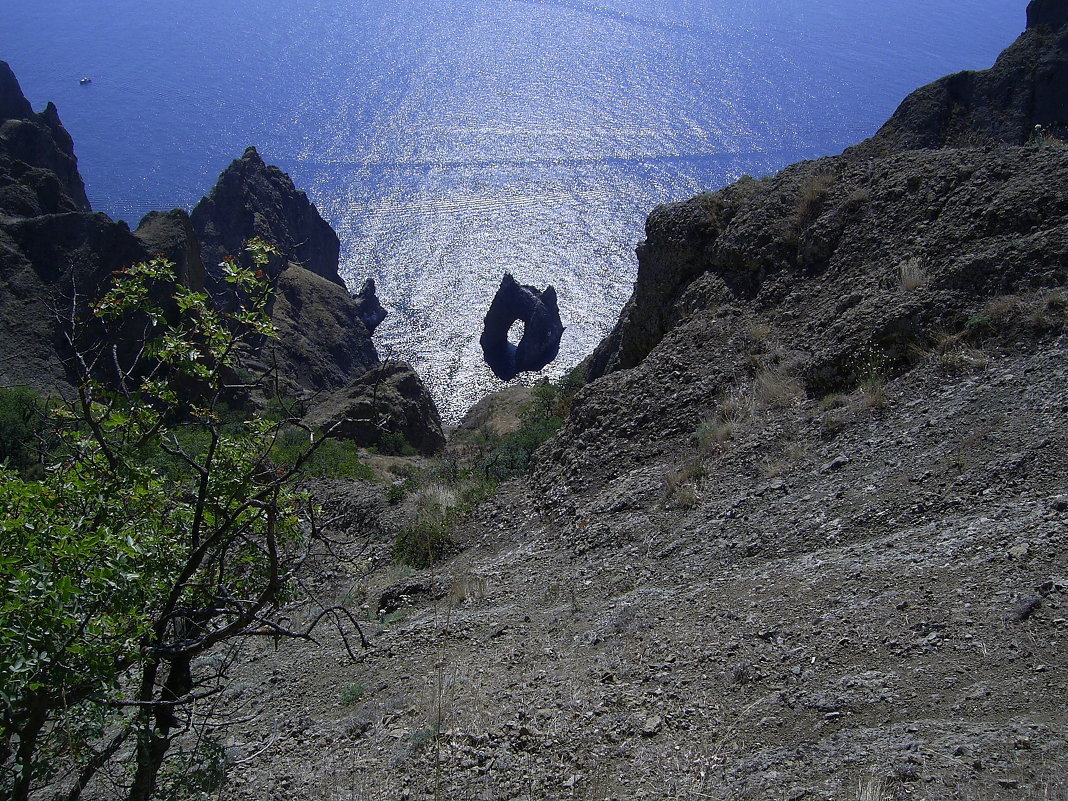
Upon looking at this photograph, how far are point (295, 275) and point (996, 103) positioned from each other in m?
55.7

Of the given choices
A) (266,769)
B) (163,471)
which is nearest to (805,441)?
(266,769)

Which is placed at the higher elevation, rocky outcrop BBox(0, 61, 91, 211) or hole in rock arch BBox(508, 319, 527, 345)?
rocky outcrop BBox(0, 61, 91, 211)

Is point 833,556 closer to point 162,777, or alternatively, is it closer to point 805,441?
point 805,441

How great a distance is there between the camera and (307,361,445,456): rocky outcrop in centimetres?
3094

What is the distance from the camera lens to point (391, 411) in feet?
107

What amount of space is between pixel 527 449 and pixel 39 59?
487 ft

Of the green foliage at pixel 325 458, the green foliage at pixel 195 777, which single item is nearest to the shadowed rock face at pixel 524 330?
the green foliage at pixel 325 458

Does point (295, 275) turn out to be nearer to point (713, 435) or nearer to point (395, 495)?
point (395, 495)

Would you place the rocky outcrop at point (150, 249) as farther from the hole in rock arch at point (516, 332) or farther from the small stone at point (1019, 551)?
the small stone at point (1019, 551)

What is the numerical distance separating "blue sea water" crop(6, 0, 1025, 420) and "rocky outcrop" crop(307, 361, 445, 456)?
3034 centimetres

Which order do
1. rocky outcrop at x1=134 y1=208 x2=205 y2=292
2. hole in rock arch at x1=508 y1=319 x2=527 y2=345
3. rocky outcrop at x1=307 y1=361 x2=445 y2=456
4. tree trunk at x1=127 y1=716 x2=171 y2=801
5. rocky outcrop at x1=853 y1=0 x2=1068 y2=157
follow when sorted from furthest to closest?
hole in rock arch at x1=508 y1=319 x2=527 y2=345, rocky outcrop at x1=134 y1=208 x2=205 y2=292, rocky outcrop at x1=307 y1=361 x2=445 y2=456, rocky outcrop at x1=853 y1=0 x2=1068 y2=157, tree trunk at x1=127 y1=716 x2=171 y2=801

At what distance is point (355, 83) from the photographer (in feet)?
443

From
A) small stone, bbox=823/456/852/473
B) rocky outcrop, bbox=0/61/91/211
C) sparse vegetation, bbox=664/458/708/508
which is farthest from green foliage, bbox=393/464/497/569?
rocky outcrop, bbox=0/61/91/211

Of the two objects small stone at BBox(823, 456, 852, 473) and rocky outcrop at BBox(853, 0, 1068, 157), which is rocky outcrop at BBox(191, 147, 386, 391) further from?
small stone at BBox(823, 456, 852, 473)
